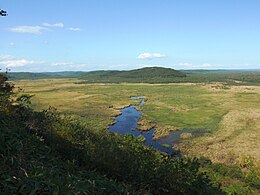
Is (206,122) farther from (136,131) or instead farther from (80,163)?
(80,163)

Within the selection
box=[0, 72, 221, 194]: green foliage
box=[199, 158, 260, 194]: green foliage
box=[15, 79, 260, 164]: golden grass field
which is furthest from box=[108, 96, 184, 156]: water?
box=[0, 72, 221, 194]: green foliage

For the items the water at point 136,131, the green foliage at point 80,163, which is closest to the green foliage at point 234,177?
the water at point 136,131

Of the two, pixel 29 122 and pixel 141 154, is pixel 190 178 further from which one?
pixel 29 122

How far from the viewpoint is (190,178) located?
11633 mm

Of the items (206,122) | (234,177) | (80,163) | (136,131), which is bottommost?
(234,177)

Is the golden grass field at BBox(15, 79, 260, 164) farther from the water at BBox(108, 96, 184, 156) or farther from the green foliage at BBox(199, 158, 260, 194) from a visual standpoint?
the green foliage at BBox(199, 158, 260, 194)

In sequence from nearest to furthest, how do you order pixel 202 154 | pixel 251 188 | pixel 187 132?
pixel 251 188
pixel 202 154
pixel 187 132

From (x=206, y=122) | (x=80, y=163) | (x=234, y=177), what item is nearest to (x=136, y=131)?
(x=206, y=122)

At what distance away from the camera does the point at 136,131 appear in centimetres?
4156

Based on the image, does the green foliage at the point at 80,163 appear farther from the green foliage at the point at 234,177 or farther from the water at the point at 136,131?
the water at the point at 136,131

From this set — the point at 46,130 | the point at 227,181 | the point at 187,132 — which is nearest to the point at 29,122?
the point at 46,130

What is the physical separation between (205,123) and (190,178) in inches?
1433

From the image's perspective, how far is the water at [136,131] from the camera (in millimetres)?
34312

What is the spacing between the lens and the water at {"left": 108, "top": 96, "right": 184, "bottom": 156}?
34312mm
